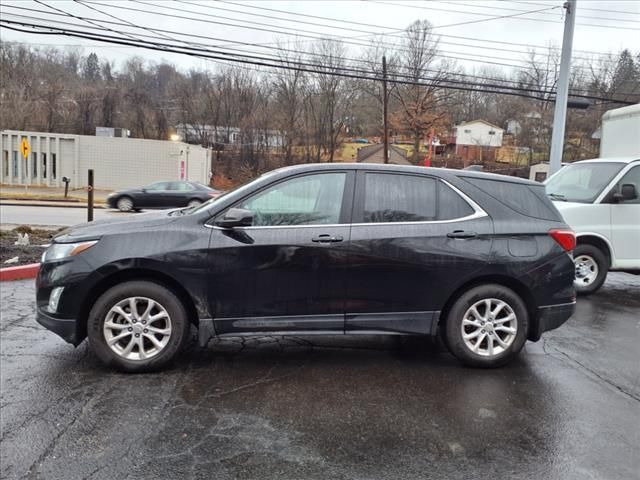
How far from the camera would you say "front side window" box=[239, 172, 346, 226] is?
4.11 metres

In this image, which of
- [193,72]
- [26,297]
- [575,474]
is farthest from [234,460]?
[193,72]

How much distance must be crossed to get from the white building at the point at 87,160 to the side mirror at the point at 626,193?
1277 inches

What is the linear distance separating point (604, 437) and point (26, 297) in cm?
641

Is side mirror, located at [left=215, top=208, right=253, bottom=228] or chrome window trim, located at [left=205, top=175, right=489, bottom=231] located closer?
side mirror, located at [left=215, top=208, right=253, bottom=228]

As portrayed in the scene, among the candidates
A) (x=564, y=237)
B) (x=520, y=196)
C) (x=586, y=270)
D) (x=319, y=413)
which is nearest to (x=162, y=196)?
(x=586, y=270)

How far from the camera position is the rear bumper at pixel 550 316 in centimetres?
438

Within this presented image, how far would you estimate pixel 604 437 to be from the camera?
3258 mm

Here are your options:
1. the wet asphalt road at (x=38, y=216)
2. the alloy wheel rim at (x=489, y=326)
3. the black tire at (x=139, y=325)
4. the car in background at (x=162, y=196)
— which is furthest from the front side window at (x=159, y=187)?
the alloy wheel rim at (x=489, y=326)

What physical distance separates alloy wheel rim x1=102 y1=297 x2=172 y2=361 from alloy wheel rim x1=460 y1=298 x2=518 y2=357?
2.56m

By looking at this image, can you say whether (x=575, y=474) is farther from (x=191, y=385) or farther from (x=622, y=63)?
(x=622, y=63)

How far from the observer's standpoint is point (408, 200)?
169 inches

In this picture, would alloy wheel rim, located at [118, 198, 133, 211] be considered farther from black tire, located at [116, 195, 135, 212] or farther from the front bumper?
the front bumper

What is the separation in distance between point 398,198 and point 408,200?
9 cm

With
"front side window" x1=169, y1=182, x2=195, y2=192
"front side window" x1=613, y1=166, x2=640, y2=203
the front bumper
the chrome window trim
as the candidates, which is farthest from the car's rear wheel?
"front side window" x1=613, y1=166, x2=640, y2=203
